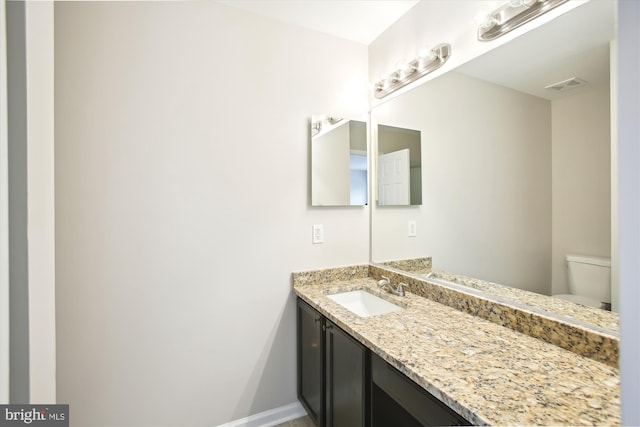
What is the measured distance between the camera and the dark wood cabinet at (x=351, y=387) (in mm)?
889

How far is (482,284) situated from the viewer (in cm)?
132

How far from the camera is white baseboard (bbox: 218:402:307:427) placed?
1644 mm

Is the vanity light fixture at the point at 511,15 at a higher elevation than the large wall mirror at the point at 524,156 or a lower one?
higher

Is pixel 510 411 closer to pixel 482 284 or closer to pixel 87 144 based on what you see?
pixel 482 284

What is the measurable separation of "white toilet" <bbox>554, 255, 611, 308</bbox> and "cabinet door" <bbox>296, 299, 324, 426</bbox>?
1077mm

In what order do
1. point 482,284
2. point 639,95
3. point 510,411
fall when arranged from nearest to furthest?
point 639,95
point 510,411
point 482,284

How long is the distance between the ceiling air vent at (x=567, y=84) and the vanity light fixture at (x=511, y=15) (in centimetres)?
29

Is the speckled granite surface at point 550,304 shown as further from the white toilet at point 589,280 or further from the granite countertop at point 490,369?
the granite countertop at point 490,369

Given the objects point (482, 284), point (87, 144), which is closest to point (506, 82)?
point (482, 284)

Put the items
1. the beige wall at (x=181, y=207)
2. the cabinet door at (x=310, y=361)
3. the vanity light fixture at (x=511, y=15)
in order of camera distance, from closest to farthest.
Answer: the vanity light fixture at (x=511, y=15) < the beige wall at (x=181, y=207) < the cabinet door at (x=310, y=361)

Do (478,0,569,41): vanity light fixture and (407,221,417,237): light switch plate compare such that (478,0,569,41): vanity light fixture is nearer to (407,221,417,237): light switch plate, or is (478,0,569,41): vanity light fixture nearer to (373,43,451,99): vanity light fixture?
(373,43,451,99): vanity light fixture

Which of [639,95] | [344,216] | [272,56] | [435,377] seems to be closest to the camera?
[639,95]

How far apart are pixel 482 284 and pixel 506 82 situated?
942mm

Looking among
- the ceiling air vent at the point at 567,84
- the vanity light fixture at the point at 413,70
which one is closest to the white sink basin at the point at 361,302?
the ceiling air vent at the point at 567,84
